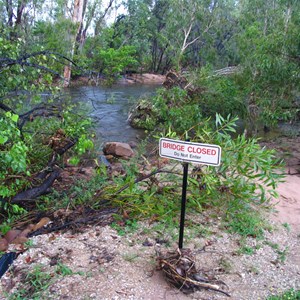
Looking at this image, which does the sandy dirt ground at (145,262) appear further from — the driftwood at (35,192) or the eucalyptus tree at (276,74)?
the eucalyptus tree at (276,74)

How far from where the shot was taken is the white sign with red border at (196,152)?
2.74m

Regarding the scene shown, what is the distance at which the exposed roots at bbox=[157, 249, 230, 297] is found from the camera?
287 cm

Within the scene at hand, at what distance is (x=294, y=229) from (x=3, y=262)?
334cm

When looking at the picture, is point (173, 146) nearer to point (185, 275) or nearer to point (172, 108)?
point (185, 275)

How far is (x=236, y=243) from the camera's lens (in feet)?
12.2

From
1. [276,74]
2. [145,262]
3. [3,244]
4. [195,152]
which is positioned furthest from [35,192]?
[276,74]

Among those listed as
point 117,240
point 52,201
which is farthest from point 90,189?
point 117,240

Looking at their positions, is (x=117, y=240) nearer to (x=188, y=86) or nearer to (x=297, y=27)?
(x=297, y=27)

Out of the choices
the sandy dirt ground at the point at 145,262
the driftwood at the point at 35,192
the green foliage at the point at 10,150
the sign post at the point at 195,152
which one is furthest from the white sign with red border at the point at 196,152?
the driftwood at the point at 35,192

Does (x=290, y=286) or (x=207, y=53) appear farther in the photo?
(x=207, y=53)

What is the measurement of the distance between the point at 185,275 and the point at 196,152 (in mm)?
1070

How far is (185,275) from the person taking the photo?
9.52 ft

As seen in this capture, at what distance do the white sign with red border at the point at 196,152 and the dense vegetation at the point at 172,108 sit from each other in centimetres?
95

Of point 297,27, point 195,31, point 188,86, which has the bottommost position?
point 188,86
